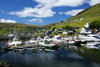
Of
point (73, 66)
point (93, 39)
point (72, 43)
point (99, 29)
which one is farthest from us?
point (99, 29)

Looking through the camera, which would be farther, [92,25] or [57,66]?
[92,25]

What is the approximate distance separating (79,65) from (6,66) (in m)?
19.7

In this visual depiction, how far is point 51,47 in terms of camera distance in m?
50.4

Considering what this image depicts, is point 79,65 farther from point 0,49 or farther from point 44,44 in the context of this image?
point 0,49

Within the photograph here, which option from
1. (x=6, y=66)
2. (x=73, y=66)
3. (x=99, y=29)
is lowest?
(x=73, y=66)

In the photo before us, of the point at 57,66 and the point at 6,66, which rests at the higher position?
the point at 6,66

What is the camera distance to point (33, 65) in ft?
88.8

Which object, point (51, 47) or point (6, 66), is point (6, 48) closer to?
point (51, 47)

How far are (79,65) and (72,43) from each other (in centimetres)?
3498

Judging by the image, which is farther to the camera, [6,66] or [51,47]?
[51,47]

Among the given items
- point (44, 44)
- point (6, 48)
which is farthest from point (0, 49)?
point (44, 44)

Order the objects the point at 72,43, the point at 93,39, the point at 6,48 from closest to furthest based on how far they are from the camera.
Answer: the point at 6,48 → the point at 72,43 → the point at 93,39

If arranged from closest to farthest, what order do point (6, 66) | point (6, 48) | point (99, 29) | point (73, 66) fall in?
point (6, 66), point (73, 66), point (6, 48), point (99, 29)

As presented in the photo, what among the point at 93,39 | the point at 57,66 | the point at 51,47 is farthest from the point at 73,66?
the point at 93,39
